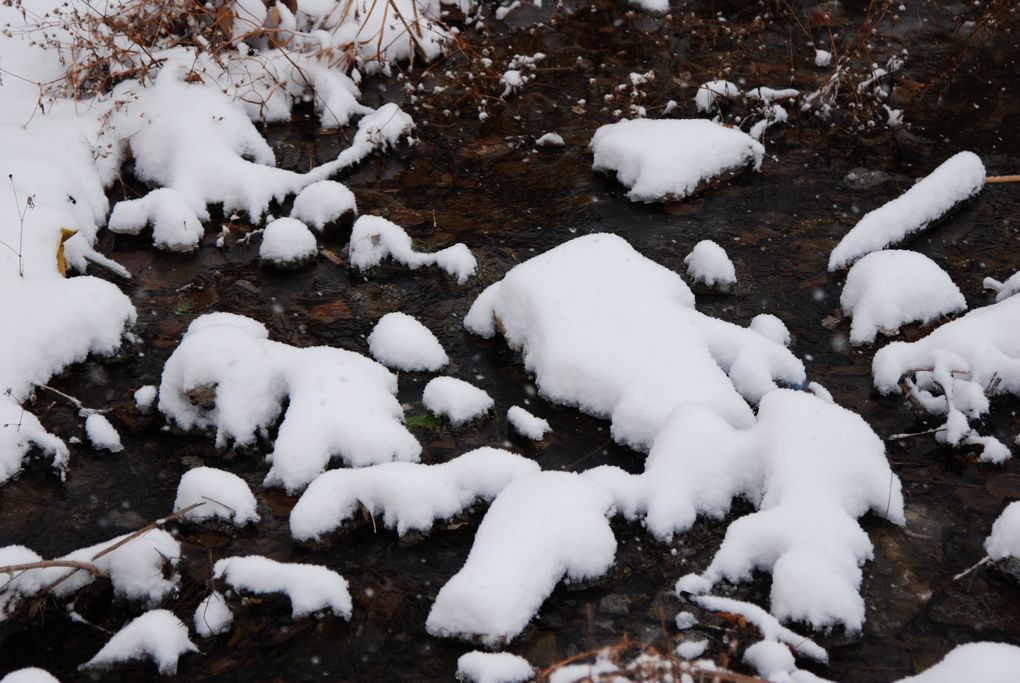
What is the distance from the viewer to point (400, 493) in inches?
145

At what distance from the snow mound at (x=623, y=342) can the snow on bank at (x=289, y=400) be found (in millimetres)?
798

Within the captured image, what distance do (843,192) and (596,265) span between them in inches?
89.6

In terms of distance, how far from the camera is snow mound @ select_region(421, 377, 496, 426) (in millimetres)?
4238

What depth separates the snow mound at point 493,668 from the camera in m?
3.08

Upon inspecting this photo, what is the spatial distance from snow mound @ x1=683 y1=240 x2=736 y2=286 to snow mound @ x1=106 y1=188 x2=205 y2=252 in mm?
3167

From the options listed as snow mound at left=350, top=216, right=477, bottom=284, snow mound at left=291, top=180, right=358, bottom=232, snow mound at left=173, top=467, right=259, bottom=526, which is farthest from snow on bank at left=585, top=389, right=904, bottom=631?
snow mound at left=291, top=180, right=358, bottom=232

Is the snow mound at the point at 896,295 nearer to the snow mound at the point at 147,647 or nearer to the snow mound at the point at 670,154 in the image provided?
the snow mound at the point at 670,154

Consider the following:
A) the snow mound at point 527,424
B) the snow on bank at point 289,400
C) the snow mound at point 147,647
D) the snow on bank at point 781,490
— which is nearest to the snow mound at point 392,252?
the snow on bank at point 289,400

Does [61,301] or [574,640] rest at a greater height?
[61,301]

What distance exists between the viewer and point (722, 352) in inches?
177

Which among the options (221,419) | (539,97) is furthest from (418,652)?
(539,97)

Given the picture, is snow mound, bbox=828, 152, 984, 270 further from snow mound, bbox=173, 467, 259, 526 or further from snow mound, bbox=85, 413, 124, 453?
snow mound, bbox=85, 413, 124, 453

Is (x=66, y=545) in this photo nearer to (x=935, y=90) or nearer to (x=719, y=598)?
(x=719, y=598)

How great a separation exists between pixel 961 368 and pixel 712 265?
1.45 meters
